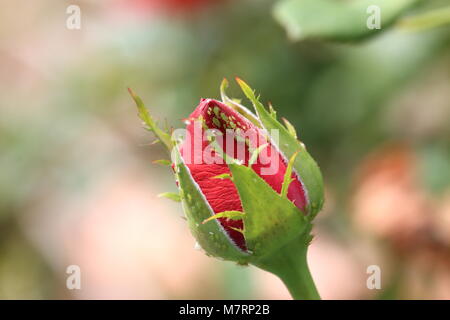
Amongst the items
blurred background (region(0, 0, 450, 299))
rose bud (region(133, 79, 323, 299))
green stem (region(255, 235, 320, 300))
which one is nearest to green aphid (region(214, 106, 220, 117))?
rose bud (region(133, 79, 323, 299))

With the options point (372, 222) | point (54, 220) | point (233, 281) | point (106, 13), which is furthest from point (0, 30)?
point (372, 222)

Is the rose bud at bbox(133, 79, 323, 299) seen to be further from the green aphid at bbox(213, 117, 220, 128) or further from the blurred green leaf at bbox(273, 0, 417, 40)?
the blurred green leaf at bbox(273, 0, 417, 40)

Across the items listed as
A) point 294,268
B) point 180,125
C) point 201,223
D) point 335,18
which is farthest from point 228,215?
point 180,125

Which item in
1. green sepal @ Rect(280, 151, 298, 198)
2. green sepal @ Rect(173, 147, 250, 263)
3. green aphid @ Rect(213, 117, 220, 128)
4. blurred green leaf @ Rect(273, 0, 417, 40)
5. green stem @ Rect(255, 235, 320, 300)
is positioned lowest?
green stem @ Rect(255, 235, 320, 300)

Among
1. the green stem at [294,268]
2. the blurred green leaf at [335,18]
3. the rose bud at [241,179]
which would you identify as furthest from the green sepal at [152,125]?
the blurred green leaf at [335,18]

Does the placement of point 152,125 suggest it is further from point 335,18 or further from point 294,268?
point 335,18

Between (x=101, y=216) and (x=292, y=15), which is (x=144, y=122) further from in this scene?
(x=101, y=216)

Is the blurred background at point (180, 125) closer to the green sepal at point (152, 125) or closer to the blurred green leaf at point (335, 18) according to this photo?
the blurred green leaf at point (335, 18)
